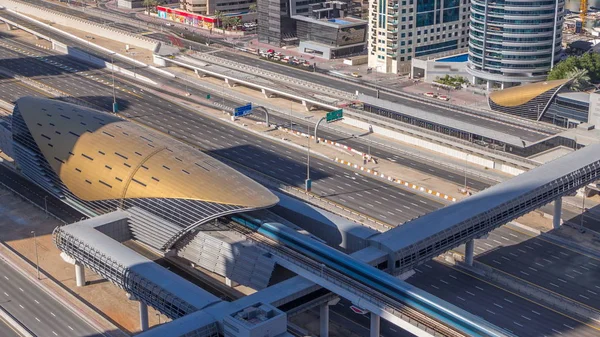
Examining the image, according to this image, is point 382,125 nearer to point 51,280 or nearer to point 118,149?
point 118,149

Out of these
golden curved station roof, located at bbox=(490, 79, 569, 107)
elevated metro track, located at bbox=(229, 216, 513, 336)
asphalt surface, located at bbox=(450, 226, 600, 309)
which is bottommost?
asphalt surface, located at bbox=(450, 226, 600, 309)

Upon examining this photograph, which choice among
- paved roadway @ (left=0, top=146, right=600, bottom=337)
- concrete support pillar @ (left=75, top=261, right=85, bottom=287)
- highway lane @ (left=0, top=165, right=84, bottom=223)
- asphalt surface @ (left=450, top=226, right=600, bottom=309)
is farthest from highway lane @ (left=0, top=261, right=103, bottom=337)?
asphalt surface @ (left=450, top=226, right=600, bottom=309)

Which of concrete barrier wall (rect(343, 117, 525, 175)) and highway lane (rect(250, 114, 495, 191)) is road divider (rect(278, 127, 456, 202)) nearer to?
highway lane (rect(250, 114, 495, 191))

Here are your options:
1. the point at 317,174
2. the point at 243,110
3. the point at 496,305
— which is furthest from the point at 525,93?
the point at 496,305

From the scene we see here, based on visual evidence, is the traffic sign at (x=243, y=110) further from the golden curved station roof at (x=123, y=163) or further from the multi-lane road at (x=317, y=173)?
the golden curved station roof at (x=123, y=163)

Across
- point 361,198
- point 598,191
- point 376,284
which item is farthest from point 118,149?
point 598,191

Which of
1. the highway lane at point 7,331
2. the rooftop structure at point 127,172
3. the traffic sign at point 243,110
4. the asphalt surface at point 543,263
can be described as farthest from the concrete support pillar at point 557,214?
the highway lane at point 7,331
